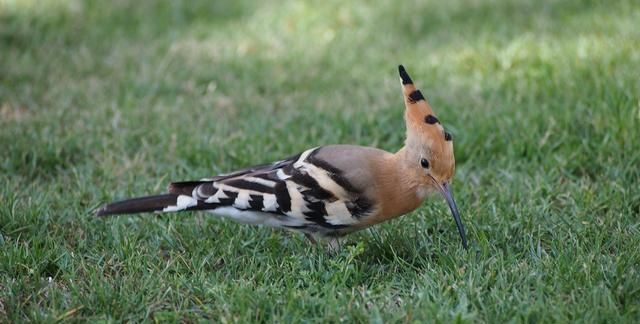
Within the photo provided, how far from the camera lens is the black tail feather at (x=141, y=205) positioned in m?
3.84

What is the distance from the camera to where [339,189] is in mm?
3670

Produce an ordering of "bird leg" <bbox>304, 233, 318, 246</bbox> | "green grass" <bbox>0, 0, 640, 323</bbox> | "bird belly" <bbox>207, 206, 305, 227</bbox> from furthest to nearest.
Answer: "bird leg" <bbox>304, 233, 318, 246</bbox>, "bird belly" <bbox>207, 206, 305, 227</bbox>, "green grass" <bbox>0, 0, 640, 323</bbox>

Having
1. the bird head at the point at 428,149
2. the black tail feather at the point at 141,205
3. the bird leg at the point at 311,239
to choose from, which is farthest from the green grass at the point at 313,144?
the bird head at the point at 428,149

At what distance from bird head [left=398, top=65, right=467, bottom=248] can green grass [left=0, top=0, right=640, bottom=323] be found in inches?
10.5

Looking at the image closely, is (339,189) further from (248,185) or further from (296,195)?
(248,185)

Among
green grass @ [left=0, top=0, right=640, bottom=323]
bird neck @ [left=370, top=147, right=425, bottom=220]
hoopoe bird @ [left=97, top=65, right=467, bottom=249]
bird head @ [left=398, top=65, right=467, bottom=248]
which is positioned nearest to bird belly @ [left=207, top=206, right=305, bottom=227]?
hoopoe bird @ [left=97, top=65, right=467, bottom=249]

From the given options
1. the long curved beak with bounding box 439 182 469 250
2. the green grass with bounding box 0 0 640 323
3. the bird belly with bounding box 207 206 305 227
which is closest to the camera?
the green grass with bounding box 0 0 640 323

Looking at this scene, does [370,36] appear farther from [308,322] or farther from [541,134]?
[308,322]

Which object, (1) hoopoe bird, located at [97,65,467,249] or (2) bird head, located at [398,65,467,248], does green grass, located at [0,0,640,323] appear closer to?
(1) hoopoe bird, located at [97,65,467,249]

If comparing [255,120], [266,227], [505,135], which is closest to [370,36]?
[255,120]

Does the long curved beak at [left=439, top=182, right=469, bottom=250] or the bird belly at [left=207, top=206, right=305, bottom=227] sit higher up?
the long curved beak at [left=439, top=182, right=469, bottom=250]

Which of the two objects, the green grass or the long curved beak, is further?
the long curved beak

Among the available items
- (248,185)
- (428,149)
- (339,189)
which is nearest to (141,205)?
(248,185)

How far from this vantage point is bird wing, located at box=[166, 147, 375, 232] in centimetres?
365
